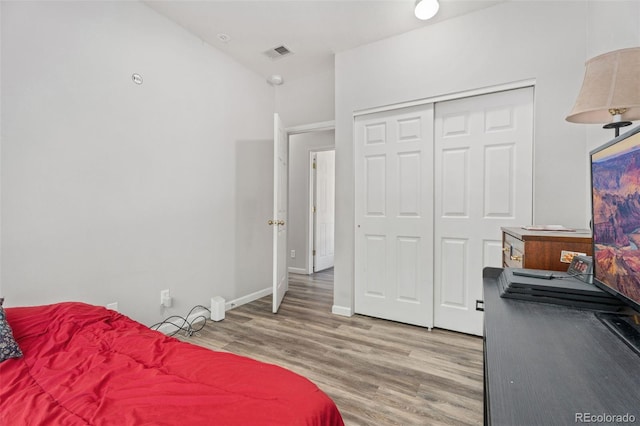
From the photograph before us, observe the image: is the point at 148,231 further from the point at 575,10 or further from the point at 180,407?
the point at 575,10

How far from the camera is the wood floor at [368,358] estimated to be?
158cm

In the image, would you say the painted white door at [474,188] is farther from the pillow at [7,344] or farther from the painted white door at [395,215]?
the pillow at [7,344]

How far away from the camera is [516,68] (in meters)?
2.28

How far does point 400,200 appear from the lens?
9.11 feet

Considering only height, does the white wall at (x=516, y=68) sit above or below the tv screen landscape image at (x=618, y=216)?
above

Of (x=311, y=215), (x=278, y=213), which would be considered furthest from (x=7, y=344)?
(x=311, y=215)

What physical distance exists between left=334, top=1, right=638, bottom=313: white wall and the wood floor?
549 millimetres

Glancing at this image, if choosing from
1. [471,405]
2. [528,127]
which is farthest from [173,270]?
[528,127]

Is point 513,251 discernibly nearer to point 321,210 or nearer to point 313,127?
point 313,127

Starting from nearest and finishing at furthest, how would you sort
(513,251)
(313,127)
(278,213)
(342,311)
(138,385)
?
(138,385)
(513,251)
(342,311)
(278,213)
(313,127)

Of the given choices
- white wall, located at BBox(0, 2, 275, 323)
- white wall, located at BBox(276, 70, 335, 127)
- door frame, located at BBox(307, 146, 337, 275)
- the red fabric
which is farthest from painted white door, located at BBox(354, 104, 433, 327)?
door frame, located at BBox(307, 146, 337, 275)

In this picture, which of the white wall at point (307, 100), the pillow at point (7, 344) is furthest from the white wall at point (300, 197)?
the pillow at point (7, 344)

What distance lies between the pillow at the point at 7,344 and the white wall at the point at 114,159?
611 mm

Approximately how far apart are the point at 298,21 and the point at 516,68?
1813 mm
